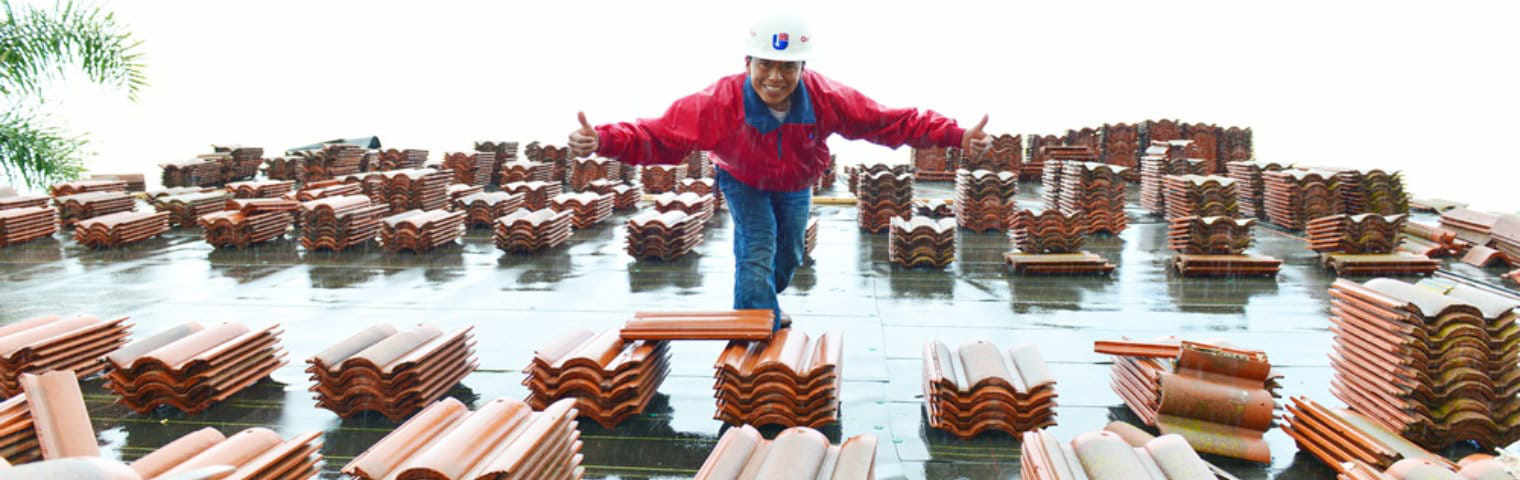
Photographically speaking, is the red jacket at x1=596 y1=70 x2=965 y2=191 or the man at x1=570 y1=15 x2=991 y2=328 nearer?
the man at x1=570 y1=15 x2=991 y2=328

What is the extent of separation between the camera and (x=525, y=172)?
16766 millimetres

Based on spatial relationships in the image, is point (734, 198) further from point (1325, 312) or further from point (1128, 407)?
point (1325, 312)

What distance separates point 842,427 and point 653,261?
584 cm

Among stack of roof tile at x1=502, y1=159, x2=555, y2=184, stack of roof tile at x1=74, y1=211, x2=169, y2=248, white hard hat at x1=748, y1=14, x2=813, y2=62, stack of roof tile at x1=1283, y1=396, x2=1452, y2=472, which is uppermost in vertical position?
white hard hat at x1=748, y1=14, x2=813, y2=62

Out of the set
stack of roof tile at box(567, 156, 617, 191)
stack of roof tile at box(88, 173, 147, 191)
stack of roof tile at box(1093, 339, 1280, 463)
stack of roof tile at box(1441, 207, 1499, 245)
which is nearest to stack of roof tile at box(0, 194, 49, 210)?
stack of roof tile at box(88, 173, 147, 191)

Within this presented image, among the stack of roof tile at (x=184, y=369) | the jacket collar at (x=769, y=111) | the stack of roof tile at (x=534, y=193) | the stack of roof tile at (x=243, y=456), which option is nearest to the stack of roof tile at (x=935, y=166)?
the stack of roof tile at (x=534, y=193)

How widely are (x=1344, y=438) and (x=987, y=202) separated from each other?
8.25 metres

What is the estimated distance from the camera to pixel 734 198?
5.75m

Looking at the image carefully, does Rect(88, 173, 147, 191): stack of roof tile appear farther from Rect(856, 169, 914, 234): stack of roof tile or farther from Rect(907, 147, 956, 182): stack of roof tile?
Rect(907, 147, 956, 182): stack of roof tile

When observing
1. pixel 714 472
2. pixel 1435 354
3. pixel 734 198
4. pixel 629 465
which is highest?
pixel 734 198

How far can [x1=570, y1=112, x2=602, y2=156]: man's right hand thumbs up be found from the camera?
15.9ft

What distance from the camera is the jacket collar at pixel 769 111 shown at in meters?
5.22

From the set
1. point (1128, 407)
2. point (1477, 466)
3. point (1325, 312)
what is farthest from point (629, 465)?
point (1325, 312)

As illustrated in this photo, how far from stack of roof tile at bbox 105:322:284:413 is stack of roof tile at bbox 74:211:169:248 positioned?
7.49 metres
